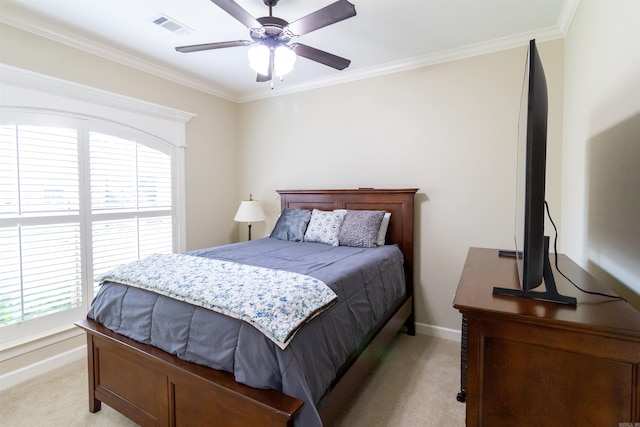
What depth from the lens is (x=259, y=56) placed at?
6.65 feet

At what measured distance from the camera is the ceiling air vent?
2339 millimetres

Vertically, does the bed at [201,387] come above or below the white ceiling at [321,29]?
below

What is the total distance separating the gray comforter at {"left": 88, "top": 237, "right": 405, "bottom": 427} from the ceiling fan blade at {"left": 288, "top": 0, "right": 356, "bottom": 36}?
146 centimetres

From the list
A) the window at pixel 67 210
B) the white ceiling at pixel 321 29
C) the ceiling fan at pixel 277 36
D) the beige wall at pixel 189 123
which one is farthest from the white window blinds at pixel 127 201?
the ceiling fan at pixel 277 36

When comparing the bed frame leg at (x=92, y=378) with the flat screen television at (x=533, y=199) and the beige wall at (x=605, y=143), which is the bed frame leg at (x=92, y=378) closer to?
the flat screen television at (x=533, y=199)

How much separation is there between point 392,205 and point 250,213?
1.70 m

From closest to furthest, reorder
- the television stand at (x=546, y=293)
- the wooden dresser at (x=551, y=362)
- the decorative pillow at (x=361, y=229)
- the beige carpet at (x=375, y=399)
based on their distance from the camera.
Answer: the wooden dresser at (x=551, y=362), the television stand at (x=546, y=293), the beige carpet at (x=375, y=399), the decorative pillow at (x=361, y=229)

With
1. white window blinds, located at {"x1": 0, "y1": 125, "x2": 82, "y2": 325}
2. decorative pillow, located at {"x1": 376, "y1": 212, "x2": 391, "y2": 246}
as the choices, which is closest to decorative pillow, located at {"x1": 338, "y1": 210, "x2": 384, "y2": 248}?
decorative pillow, located at {"x1": 376, "y1": 212, "x2": 391, "y2": 246}

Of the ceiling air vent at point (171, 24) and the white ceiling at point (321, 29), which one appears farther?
the ceiling air vent at point (171, 24)

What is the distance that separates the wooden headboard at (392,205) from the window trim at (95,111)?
1580mm

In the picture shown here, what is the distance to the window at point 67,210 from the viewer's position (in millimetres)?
2270

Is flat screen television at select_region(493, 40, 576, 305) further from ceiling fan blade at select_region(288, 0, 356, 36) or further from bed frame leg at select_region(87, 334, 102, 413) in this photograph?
bed frame leg at select_region(87, 334, 102, 413)

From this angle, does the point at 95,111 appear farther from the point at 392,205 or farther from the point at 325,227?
the point at 392,205

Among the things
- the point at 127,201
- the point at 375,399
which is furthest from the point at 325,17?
the point at 127,201
